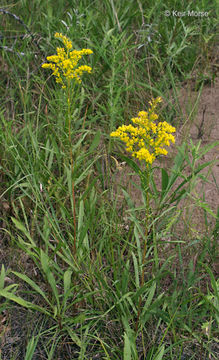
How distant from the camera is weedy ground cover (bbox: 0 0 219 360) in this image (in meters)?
1.75

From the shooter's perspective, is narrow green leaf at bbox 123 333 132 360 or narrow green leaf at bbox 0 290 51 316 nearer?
narrow green leaf at bbox 123 333 132 360

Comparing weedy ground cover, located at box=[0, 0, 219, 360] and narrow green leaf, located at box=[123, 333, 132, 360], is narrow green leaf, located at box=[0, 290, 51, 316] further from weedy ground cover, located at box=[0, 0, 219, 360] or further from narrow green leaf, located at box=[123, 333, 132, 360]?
narrow green leaf, located at box=[123, 333, 132, 360]

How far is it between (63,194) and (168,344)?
94 cm

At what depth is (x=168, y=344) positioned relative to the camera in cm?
185

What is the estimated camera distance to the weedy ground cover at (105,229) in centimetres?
175

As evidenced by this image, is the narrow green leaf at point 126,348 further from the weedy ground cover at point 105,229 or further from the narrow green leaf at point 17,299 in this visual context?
the narrow green leaf at point 17,299

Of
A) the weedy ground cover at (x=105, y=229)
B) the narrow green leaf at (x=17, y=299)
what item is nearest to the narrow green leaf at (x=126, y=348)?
the weedy ground cover at (x=105, y=229)

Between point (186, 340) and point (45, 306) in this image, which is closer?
point (186, 340)

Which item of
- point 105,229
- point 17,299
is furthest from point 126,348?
point 105,229

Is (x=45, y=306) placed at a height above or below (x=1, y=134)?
below

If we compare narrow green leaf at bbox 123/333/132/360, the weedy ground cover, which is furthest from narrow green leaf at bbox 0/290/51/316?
narrow green leaf at bbox 123/333/132/360

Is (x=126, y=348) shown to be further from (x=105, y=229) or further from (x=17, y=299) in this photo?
(x=105, y=229)

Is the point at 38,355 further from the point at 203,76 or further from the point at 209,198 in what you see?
the point at 203,76

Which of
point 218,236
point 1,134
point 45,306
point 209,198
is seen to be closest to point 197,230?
point 218,236
